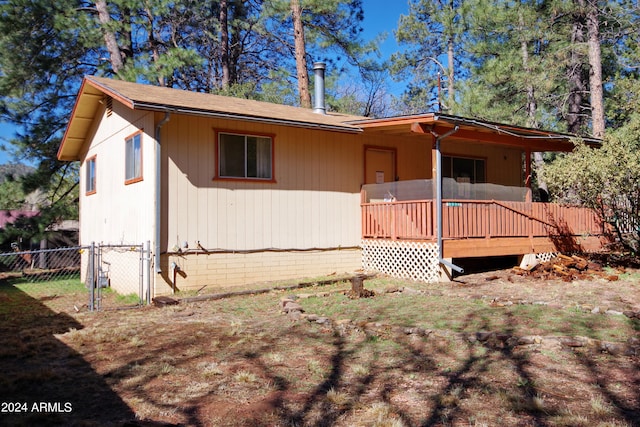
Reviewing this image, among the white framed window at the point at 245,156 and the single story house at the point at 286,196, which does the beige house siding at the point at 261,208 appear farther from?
the white framed window at the point at 245,156

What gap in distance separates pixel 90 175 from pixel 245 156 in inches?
265

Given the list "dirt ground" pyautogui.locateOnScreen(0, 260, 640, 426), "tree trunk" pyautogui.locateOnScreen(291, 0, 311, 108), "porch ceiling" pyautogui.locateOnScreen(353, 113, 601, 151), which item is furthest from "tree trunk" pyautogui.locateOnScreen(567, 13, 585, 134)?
"dirt ground" pyautogui.locateOnScreen(0, 260, 640, 426)

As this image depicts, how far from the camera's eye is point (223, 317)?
25.0 feet

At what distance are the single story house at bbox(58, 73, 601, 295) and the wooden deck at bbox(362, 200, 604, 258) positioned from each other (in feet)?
0.10


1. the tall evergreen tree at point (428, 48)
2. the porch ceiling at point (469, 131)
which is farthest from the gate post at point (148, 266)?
the tall evergreen tree at point (428, 48)

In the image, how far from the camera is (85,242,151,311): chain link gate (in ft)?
28.5

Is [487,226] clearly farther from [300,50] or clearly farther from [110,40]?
[110,40]

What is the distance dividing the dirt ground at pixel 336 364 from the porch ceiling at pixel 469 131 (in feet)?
12.4

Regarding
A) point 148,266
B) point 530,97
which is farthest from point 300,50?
point 148,266

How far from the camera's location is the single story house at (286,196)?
389 inches

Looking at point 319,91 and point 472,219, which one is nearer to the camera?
point 472,219

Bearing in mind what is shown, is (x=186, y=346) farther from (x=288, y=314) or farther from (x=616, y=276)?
(x=616, y=276)

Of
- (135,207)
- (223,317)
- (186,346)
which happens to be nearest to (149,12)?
(135,207)

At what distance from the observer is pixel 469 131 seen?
1130cm
